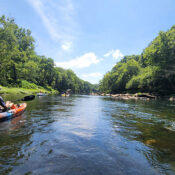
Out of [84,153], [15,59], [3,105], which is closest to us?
[84,153]

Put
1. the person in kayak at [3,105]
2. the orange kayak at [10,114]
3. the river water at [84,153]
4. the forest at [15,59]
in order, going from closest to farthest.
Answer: the river water at [84,153], the orange kayak at [10,114], the person in kayak at [3,105], the forest at [15,59]

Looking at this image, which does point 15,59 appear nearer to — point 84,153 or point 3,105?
point 3,105

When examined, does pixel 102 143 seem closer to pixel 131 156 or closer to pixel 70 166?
pixel 131 156

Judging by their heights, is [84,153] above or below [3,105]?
below

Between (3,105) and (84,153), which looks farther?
(3,105)

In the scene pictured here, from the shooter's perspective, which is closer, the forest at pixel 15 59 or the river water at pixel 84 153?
the river water at pixel 84 153

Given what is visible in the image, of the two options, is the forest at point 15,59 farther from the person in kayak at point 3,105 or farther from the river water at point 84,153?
the river water at point 84,153

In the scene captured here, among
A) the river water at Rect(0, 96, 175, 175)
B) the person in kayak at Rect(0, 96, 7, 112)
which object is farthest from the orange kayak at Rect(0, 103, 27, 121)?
the river water at Rect(0, 96, 175, 175)

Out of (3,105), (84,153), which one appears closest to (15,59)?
(3,105)

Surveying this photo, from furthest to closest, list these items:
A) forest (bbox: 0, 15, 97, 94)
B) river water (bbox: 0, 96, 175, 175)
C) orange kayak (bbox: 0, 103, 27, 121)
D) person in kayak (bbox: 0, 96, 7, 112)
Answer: forest (bbox: 0, 15, 97, 94)
person in kayak (bbox: 0, 96, 7, 112)
orange kayak (bbox: 0, 103, 27, 121)
river water (bbox: 0, 96, 175, 175)

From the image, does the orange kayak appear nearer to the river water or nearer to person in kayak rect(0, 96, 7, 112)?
person in kayak rect(0, 96, 7, 112)

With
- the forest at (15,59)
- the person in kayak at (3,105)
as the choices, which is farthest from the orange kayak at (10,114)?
the forest at (15,59)

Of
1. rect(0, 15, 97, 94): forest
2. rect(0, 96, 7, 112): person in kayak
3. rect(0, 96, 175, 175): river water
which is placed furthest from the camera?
rect(0, 15, 97, 94): forest

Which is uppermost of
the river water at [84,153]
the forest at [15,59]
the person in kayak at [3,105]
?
the forest at [15,59]
